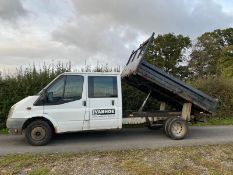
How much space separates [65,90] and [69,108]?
0.54 m

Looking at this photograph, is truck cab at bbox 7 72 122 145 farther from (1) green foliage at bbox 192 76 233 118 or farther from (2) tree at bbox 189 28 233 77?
(2) tree at bbox 189 28 233 77

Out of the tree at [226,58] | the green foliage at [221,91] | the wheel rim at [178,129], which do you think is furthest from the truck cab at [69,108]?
the tree at [226,58]

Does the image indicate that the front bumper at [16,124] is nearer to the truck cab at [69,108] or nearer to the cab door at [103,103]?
the truck cab at [69,108]

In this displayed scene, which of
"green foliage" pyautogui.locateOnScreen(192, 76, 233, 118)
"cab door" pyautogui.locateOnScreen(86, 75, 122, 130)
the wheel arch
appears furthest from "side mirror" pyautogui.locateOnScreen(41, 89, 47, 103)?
"green foliage" pyautogui.locateOnScreen(192, 76, 233, 118)

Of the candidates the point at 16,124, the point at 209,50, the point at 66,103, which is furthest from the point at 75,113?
the point at 209,50

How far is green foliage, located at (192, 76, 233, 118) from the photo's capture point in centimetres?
1641

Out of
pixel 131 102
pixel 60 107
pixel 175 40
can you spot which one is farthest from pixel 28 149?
pixel 175 40

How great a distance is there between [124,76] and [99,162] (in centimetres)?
432

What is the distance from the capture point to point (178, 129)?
11055 millimetres

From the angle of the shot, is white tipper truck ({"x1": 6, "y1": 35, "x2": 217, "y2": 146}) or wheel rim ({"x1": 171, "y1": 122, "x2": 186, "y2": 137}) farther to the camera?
wheel rim ({"x1": 171, "y1": 122, "x2": 186, "y2": 137})

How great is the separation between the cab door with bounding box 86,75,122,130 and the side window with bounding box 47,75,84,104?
0.33 m

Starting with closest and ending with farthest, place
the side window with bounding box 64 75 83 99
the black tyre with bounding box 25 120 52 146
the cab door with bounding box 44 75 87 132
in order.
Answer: the black tyre with bounding box 25 120 52 146 < the cab door with bounding box 44 75 87 132 < the side window with bounding box 64 75 83 99

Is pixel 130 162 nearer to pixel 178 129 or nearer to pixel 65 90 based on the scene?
pixel 65 90

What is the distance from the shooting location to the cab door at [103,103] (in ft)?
34.0
